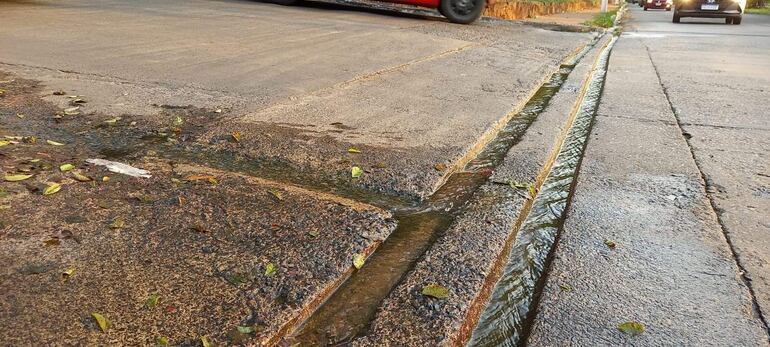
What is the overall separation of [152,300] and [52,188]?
1.03 m

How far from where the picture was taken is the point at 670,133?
426 cm

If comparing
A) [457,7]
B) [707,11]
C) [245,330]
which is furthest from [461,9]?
[707,11]

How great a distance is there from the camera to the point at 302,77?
522cm

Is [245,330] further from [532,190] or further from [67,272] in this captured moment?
[532,190]

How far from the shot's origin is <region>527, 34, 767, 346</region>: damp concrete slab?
73.4 inches

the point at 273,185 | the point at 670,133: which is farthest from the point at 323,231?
the point at 670,133

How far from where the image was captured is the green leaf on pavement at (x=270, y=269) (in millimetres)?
2014

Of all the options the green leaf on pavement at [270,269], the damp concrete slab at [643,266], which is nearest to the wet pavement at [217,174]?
the green leaf on pavement at [270,269]

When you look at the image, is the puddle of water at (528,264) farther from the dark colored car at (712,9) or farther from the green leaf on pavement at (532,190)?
the dark colored car at (712,9)

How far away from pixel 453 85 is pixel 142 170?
3072 mm

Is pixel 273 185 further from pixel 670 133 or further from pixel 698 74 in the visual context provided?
pixel 698 74

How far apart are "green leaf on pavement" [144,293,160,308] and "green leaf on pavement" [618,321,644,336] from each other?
132 cm

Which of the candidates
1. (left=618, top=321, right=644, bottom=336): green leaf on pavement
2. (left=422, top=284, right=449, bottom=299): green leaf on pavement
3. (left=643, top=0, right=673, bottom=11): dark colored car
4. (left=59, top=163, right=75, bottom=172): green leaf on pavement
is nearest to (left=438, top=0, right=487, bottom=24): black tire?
(left=59, top=163, right=75, bottom=172): green leaf on pavement

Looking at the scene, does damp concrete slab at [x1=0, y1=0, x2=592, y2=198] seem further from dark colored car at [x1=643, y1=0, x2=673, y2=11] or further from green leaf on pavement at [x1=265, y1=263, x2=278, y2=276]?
dark colored car at [x1=643, y1=0, x2=673, y2=11]
